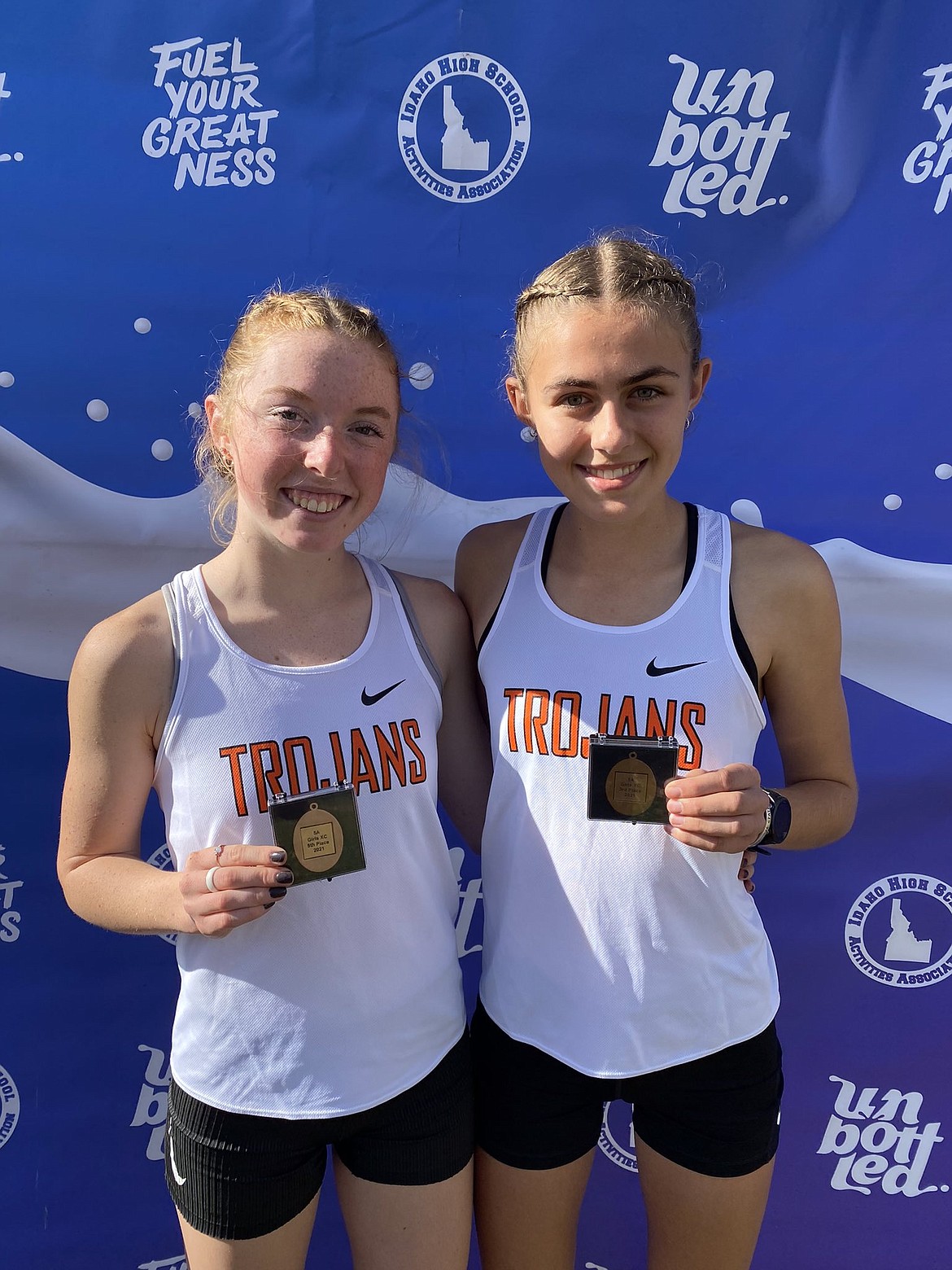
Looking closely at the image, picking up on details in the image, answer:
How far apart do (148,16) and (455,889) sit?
6.67 ft

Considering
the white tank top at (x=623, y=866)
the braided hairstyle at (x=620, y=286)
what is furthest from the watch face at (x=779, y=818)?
the braided hairstyle at (x=620, y=286)

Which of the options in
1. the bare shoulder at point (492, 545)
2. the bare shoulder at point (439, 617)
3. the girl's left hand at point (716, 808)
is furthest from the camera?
the bare shoulder at point (492, 545)

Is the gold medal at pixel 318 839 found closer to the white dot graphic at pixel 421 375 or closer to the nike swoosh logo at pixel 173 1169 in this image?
the nike swoosh logo at pixel 173 1169

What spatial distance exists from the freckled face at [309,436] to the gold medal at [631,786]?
62cm

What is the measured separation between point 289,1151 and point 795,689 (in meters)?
1.19

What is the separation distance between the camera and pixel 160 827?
→ 8.18 feet

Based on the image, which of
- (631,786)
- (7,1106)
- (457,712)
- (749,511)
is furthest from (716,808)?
(7,1106)

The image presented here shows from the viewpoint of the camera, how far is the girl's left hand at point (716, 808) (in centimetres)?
164

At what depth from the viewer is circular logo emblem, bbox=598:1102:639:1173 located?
8.89 ft

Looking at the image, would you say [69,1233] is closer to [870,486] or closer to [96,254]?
[96,254]

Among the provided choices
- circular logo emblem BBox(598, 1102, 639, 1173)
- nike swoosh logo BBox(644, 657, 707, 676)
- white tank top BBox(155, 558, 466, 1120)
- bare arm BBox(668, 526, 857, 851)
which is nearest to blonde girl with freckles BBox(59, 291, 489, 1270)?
white tank top BBox(155, 558, 466, 1120)

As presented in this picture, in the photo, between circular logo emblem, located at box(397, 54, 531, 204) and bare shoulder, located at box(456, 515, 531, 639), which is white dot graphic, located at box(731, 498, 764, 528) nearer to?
bare shoulder, located at box(456, 515, 531, 639)

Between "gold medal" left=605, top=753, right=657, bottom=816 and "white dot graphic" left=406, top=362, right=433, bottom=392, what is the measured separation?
1.23m

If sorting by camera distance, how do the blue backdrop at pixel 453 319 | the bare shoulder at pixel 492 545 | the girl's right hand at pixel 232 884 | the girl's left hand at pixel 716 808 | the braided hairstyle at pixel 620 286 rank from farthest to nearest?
1. the blue backdrop at pixel 453 319
2. the bare shoulder at pixel 492 545
3. the braided hairstyle at pixel 620 286
4. the girl's left hand at pixel 716 808
5. the girl's right hand at pixel 232 884
